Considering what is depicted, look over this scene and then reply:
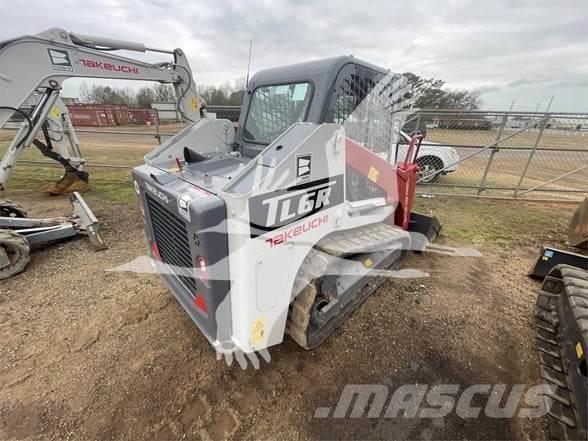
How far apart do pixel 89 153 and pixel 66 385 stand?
1416cm

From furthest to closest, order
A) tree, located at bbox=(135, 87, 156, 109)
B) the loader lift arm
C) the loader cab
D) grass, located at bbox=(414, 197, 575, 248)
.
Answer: tree, located at bbox=(135, 87, 156, 109) < grass, located at bbox=(414, 197, 575, 248) < the loader lift arm < the loader cab

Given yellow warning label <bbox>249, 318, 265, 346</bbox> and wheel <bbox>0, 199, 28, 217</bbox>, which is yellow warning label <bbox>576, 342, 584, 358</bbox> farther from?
wheel <bbox>0, 199, 28, 217</bbox>

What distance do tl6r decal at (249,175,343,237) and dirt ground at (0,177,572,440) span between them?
1.34 m

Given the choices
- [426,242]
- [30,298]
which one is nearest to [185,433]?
[30,298]

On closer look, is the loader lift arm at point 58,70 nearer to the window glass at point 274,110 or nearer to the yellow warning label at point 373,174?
the window glass at point 274,110

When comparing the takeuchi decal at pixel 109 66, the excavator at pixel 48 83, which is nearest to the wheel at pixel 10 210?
the excavator at pixel 48 83

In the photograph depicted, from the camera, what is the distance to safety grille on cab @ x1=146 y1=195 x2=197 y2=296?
208 cm

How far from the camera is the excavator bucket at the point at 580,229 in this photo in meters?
4.27

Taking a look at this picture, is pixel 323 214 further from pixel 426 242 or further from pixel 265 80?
pixel 426 242

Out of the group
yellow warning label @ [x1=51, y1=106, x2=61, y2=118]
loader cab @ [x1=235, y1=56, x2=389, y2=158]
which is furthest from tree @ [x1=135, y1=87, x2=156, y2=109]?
loader cab @ [x1=235, y1=56, x2=389, y2=158]

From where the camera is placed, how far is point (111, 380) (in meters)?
2.26

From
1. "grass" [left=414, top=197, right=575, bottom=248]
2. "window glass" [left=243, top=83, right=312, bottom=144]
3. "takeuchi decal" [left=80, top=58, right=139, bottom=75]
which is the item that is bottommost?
"grass" [left=414, top=197, right=575, bottom=248]

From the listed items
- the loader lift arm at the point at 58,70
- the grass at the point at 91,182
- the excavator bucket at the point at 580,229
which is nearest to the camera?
the loader lift arm at the point at 58,70

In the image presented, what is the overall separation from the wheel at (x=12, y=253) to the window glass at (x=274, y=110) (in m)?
3.14
